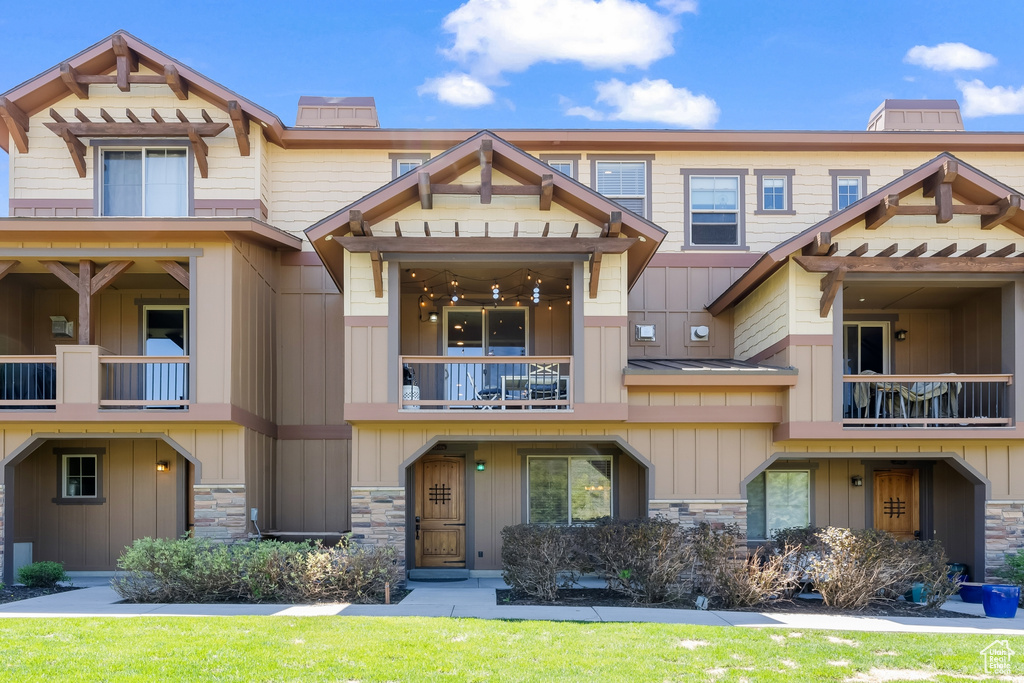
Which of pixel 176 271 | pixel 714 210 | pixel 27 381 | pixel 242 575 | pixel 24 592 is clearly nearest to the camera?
pixel 242 575

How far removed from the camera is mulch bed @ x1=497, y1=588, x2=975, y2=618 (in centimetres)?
1145

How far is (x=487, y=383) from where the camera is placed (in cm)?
1449

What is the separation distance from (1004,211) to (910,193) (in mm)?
1389

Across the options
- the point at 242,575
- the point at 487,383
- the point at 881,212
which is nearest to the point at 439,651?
the point at 242,575

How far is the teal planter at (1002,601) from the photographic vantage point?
1150cm

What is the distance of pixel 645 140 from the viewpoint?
1627 cm

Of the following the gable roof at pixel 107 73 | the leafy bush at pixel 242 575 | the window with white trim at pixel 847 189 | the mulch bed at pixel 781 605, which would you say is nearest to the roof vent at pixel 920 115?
the window with white trim at pixel 847 189

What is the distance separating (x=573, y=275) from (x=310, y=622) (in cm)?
654

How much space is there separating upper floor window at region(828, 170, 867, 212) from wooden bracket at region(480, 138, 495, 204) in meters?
7.51

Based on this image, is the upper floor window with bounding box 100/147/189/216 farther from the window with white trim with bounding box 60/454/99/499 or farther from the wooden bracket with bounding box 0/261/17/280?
the window with white trim with bounding box 60/454/99/499

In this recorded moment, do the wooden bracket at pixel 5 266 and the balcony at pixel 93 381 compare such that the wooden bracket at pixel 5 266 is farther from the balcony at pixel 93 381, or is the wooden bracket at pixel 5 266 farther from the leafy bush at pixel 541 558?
the leafy bush at pixel 541 558

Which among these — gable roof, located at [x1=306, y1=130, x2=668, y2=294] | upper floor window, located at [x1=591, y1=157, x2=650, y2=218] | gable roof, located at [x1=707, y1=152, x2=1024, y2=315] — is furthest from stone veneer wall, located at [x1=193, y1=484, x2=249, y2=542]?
gable roof, located at [x1=707, y1=152, x2=1024, y2=315]

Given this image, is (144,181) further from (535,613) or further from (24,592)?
(535,613)

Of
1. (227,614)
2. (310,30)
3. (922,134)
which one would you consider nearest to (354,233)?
(227,614)
